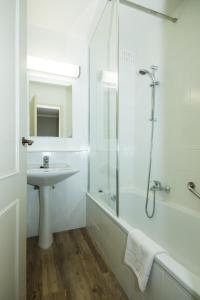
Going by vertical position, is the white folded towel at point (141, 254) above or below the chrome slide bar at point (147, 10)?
below

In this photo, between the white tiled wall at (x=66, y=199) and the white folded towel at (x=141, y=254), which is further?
the white tiled wall at (x=66, y=199)

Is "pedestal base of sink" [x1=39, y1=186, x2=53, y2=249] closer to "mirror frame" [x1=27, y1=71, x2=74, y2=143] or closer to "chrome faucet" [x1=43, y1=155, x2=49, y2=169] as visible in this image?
"chrome faucet" [x1=43, y1=155, x2=49, y2=169]

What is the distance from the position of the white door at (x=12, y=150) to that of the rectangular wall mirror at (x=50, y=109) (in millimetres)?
1034

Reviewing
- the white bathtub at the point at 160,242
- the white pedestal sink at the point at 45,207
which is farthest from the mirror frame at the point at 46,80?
the white bathtub at the point at 160,242

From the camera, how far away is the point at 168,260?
2.84 ft

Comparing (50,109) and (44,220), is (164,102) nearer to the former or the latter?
(50,109)

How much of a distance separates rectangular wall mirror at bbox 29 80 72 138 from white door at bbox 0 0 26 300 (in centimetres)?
103

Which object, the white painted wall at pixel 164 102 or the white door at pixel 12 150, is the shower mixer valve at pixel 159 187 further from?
the white door at pixel 12 150

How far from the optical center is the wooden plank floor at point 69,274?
3.99ft

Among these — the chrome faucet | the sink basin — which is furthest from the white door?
the chrome faucet

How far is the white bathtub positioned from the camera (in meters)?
0.79

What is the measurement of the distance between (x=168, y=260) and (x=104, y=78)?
1.65m

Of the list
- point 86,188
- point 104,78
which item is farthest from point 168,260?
point 104,78

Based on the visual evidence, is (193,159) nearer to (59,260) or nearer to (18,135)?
(18,135)
